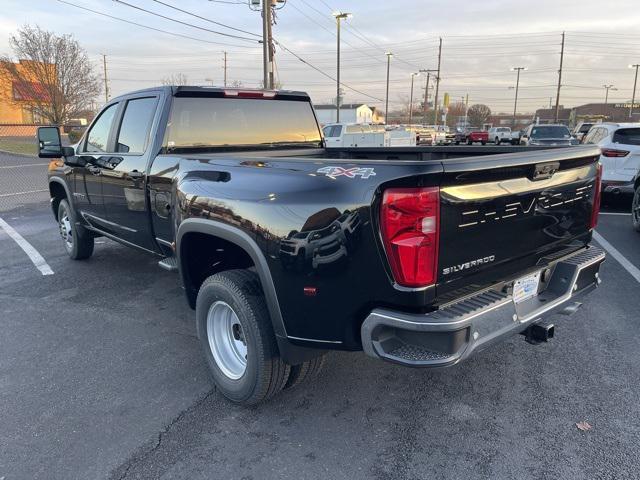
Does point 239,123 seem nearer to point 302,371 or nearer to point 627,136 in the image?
point 302,371

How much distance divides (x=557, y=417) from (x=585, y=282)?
0.86 meters

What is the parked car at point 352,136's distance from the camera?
20.3 m

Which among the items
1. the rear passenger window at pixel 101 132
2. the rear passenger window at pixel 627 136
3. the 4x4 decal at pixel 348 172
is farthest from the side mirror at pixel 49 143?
the rear passenger window at pixel 627 136

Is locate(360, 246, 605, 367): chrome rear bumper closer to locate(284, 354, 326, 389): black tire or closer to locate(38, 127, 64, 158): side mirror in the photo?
locate(284, 354, 326, 389): black tire

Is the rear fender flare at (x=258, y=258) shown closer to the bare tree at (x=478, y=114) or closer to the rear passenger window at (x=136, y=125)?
the rear passenger window at (x=136, y=125)

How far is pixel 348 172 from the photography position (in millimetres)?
2438

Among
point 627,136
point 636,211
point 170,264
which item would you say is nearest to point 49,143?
point 170,264

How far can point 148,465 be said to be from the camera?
269cm

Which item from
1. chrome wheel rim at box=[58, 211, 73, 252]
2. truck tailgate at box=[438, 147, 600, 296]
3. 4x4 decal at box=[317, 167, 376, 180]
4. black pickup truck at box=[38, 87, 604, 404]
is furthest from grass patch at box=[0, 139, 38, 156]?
truck tailgate at box=[438, 147, 600, 296]

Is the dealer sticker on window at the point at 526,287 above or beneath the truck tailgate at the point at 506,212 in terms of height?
beneath

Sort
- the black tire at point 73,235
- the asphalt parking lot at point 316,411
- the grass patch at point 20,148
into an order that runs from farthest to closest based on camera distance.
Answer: the grass patch at point 20,148 → the black tire at point 73,235 → the asphalt parking lot at point 316,411

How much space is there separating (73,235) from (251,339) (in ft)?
14.3

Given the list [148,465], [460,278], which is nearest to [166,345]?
[148,465]

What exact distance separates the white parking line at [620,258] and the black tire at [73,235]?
6.39 meters
